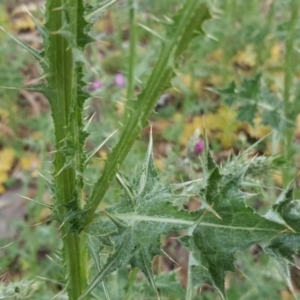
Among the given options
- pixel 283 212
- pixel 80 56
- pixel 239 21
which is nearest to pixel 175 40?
pixel 80 56

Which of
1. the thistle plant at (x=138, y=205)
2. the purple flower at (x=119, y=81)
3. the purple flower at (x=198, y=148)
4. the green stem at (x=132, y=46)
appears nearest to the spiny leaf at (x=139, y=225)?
the thistle plant at (x=138, y=205)

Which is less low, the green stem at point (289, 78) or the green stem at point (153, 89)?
the green stem at point (153, 89)

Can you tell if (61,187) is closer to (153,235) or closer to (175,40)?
(153,235)

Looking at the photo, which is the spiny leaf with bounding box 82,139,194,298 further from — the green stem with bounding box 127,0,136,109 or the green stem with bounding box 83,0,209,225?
the green stem with bounding box 127,0,136,109

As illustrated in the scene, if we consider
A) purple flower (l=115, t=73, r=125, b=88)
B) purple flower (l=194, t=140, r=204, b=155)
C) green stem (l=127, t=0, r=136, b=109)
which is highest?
green stem (l=127, t=0, r=136, b=109)

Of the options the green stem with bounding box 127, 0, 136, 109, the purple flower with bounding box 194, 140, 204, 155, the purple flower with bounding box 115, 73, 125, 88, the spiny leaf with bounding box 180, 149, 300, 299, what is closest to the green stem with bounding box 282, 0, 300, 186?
the purple flower with bounding box 194, 140, 204, 155

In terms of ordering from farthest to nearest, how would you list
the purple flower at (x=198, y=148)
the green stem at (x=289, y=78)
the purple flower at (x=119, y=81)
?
the purple flower at (x=119, y=81) < the green stem at (x=289, y=78) < the purple flower at (x=198, y=148)

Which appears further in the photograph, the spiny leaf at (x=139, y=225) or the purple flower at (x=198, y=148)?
the purple flower at (x=198, y=148)

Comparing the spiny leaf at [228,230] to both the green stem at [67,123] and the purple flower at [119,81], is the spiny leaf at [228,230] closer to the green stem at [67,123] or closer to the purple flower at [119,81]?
the green stem at [67,123]

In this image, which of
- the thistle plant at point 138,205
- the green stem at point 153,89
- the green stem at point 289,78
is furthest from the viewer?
the green stem at point 289,78
